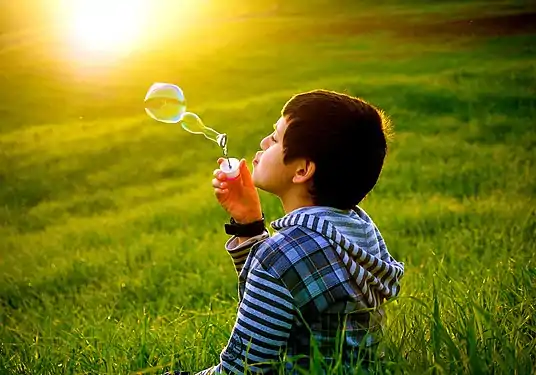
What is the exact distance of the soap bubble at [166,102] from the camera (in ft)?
8.38

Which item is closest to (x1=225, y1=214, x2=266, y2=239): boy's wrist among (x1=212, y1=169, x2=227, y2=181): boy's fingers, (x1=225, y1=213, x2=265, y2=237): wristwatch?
(x1=225, y1=213, x2=265, y2=237): wristwatch

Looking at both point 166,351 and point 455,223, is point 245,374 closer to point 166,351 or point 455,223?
point 166,351

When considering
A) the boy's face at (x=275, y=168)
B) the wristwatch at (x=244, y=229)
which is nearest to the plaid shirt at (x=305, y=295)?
the boy's face at (x=275, y=168)

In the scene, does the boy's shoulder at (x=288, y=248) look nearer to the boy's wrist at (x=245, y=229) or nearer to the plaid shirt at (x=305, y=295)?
the plaid shirt at (x=305, y=295)

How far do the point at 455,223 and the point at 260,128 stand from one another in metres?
3.46

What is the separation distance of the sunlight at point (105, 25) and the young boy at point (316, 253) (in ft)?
23.7

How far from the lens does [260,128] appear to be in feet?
27.1

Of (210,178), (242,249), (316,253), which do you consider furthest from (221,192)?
(210,178)

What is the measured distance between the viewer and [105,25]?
360 inches

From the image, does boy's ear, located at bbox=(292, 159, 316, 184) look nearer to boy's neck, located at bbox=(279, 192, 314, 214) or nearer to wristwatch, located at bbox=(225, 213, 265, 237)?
boy's neck, located at bbox=(279, 192, 314, 214)

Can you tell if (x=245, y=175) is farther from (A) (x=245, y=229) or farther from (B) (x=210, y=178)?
(B) (x=210, y=178)

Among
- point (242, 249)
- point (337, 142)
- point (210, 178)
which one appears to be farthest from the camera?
point (210, 178)

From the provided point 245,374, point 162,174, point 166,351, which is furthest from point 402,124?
point 245,374

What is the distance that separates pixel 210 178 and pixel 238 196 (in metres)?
5.03
